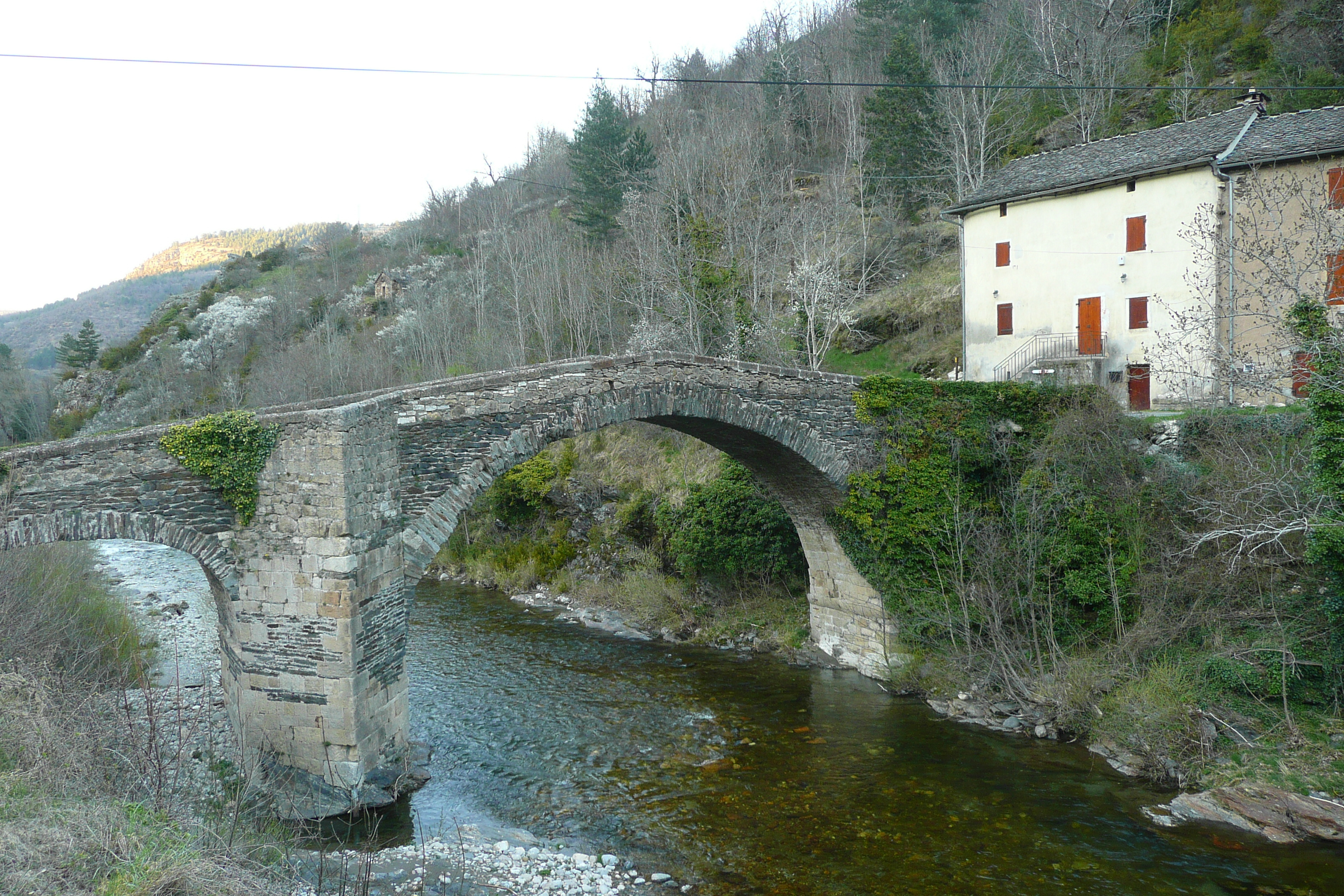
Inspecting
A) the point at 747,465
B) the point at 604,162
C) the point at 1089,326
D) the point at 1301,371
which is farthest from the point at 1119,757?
the point at 604,162

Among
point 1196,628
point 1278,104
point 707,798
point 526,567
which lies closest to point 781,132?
point 1278,104

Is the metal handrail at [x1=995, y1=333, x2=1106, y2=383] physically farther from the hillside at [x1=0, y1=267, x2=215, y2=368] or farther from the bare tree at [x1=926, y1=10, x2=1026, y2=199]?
the hillside at [x1=0, y1=267, x2=215, y2=368]

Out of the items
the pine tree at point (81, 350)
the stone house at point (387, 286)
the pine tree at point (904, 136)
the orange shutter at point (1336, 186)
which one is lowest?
the orange shutter at point (1336, 186)

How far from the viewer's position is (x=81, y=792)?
269 inches

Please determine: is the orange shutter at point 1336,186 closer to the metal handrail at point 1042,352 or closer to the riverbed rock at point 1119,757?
the metal handrail at point 1042,352

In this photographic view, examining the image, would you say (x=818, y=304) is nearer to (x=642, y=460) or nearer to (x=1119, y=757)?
(x=642, y=460)

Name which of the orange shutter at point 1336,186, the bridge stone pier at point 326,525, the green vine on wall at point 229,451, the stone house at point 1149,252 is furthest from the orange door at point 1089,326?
the green vine on wall at point 229,451

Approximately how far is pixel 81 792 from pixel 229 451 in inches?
163

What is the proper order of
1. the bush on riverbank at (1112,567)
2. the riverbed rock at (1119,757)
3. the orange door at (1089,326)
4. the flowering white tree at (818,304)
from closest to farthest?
the bush on riverbank at (1112,567)
the riverbed rock at (1119,757)
the orange door at (1089,326)
the flowering white tree at (818,304)

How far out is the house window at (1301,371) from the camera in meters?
10.3

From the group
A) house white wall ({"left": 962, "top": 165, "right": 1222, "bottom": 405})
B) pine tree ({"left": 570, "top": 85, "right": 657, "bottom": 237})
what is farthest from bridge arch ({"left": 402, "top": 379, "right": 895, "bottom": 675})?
pine tree ({"left": 570, "top": 85, "right": 657, "bottom": 237})

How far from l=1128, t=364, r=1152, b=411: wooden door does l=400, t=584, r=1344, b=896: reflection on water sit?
31.5 ft

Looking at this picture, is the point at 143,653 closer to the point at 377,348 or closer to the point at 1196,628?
the point at 1196,628

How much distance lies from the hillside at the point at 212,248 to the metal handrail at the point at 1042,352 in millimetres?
66185
